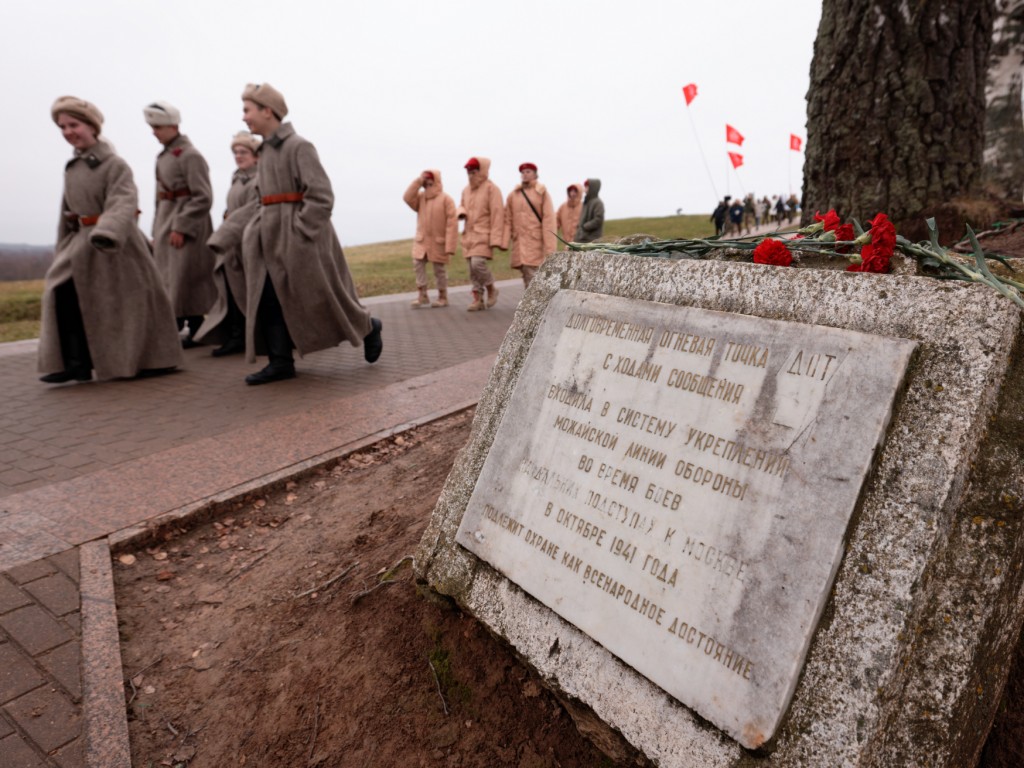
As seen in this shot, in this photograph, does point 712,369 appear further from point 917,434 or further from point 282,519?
point 282,519

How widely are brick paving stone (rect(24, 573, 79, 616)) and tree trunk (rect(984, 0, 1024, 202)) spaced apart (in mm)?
6763

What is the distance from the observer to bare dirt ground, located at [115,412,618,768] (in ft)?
5.55

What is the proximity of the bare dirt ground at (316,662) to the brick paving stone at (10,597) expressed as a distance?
293mm

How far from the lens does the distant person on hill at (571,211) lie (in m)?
12.8

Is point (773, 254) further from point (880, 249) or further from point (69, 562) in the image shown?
point (69, 562)

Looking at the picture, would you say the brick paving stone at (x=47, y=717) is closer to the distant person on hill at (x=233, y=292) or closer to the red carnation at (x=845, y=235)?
the red carnation at (x=845, y=235)

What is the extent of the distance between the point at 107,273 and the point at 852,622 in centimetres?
576

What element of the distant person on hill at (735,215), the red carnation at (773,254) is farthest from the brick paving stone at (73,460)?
the distant person on hill at (735,215)

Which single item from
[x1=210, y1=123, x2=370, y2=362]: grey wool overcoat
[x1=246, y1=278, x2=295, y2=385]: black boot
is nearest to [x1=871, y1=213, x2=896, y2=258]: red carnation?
[x1=210, y1=123, x2=370, y2=362]: grey wool overcoat

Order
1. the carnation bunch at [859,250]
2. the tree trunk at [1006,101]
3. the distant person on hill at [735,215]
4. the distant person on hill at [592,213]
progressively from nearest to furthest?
the carnation bunch at [859,250] < the tree trunk at [1006,101] < the distant person on hill at [592,213] < the distant person on hill at [735,215]

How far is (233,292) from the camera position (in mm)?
6055

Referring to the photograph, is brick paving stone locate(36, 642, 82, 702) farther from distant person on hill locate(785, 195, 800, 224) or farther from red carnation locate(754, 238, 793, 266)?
distant person on hill locate(785, 195, 800, 224)

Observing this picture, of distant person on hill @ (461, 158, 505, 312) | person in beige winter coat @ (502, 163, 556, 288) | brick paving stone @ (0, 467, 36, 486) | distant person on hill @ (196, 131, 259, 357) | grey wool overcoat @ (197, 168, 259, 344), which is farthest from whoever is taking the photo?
person in beige winter coat @ (502, 163, 556, 288)

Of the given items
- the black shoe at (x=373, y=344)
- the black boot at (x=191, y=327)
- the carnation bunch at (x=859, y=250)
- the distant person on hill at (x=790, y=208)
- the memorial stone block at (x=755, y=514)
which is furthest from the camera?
the distant person on hill at (x=790, y=208)
